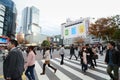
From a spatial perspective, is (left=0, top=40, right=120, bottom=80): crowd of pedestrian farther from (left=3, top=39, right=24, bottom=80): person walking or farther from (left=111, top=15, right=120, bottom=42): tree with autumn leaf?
→ (left=111, top=15, right=120, bottom=42): tree with autumn leaf

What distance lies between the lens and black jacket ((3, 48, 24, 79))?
412 centimetres

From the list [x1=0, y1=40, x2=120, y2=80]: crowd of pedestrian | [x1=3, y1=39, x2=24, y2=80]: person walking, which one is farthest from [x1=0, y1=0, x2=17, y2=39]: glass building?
[x1=3, y1=39, x2=24, y2=80]: person walking

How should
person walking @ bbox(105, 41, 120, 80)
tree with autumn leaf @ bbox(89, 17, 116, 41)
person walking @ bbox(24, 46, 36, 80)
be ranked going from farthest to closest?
tree with autumn leaf @ bbox(89, 17, 116, 41) < person walking @ bbox(24, 46, 36, 80) < person walking @ bbox(105, 41, 120, 80)

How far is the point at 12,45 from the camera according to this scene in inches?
173

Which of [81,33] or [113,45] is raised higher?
A: [81,33]

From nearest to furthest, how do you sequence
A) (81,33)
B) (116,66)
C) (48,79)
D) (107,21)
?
(116,66) → (48,79) → (107,21) → (81,33)

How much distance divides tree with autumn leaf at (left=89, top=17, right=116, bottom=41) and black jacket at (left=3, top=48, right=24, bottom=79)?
52565 mm

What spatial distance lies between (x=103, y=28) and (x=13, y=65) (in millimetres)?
55202

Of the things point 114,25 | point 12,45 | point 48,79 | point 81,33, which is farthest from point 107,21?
point 81,33

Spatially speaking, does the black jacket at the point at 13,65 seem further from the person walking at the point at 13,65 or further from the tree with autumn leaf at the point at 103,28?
the tree with autumn leaf at the point at 103,28

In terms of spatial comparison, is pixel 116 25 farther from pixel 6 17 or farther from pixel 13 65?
pixel 13 65

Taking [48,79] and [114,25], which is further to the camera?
[114,25]

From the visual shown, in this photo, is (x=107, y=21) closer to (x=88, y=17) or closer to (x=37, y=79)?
(x=37, y=79)

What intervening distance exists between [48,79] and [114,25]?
48.4m
